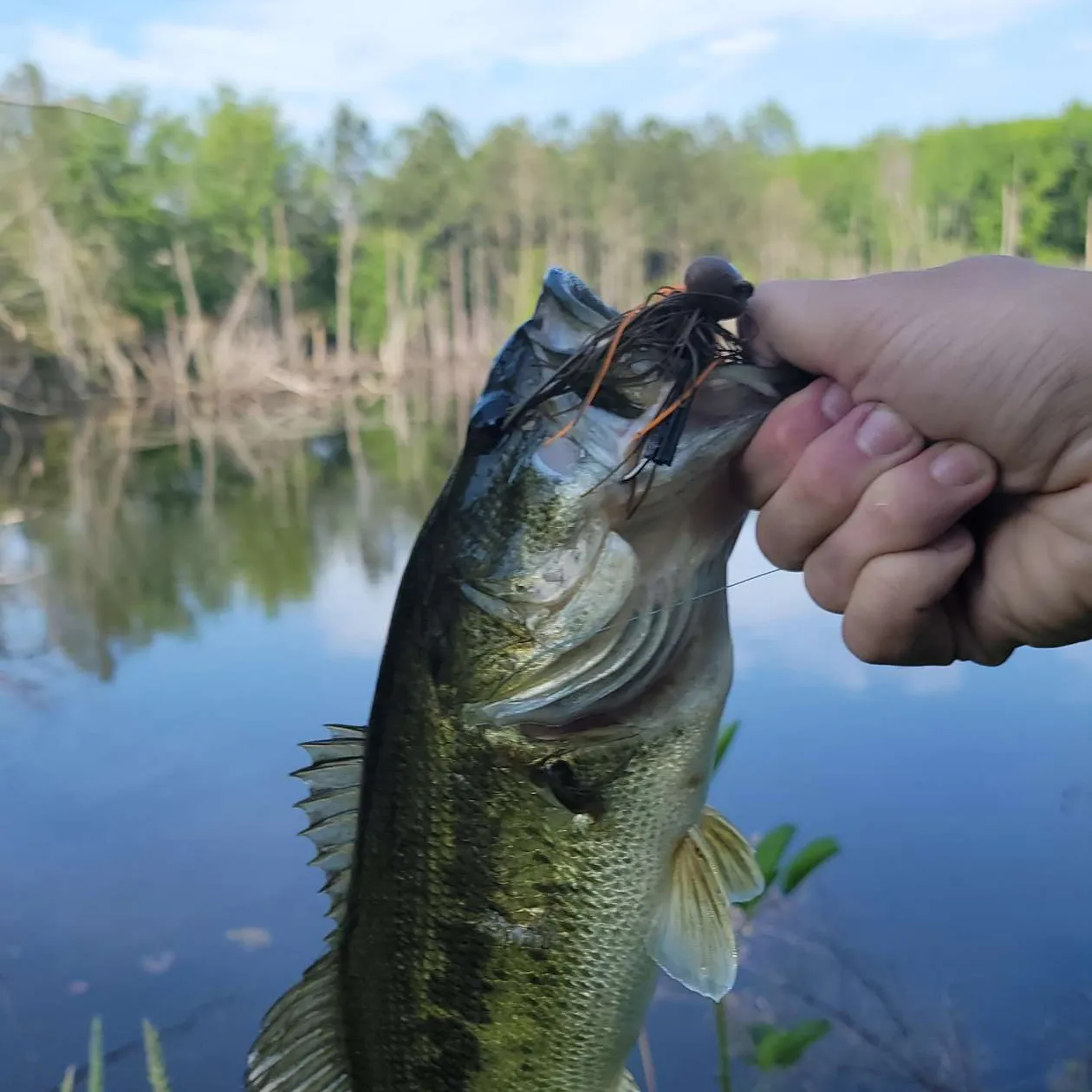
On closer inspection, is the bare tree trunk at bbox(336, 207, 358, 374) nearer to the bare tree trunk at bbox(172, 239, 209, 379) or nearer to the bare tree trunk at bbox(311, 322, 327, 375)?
the bare tree trunk at bbox(311, 322, 327, 375)

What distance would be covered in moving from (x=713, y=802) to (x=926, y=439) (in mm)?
4219

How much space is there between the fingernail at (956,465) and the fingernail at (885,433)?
0.16ft

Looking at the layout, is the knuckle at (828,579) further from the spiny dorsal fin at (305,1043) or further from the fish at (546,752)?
the spiny dorsal fin at (305,1043)

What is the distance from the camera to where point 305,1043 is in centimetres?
151

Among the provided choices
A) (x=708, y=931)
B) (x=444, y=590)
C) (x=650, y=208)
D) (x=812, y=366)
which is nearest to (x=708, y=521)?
(x=812, y=366)

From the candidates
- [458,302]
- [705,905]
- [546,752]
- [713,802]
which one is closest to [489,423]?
[546,752]

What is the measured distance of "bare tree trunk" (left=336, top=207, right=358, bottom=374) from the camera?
3588 cm

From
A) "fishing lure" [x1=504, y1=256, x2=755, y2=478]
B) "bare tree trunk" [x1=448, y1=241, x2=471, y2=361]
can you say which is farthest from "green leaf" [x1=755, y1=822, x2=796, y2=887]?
"bare tree trunk" [x1=448, y1=241, x2=471, y2=361]

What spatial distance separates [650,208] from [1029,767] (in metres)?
32.7

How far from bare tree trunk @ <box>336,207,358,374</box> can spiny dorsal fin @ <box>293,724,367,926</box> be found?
34.8 m

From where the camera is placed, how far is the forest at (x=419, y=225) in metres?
27.5

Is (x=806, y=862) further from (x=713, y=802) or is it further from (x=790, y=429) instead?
(x=713, y=802)

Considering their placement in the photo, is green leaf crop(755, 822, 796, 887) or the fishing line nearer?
the fishing line

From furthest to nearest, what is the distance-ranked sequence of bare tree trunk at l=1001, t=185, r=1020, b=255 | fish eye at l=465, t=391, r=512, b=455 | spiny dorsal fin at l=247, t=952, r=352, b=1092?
bare tree trunk at l=1001, t=185, r=1020, b=255
spiny dorsal fin at l=247, t=952, r=352, b=1092
fish eye at l=465, t=391, r=512, b=455
